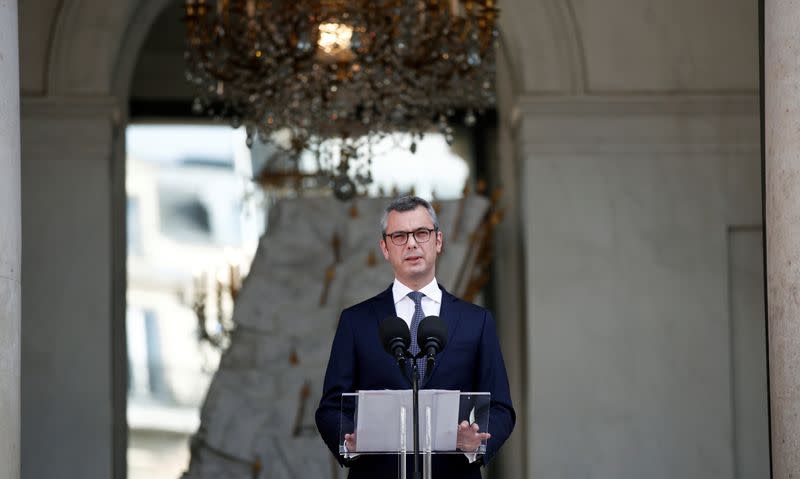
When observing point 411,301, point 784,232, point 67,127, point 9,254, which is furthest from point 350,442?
point 67,127

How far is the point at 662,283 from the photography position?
31.8 ft

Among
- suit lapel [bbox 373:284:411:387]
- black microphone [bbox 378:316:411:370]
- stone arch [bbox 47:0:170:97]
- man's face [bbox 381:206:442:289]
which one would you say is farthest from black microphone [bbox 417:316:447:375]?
stone arch [bbox 47:0:170:97]

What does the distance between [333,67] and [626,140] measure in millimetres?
1958

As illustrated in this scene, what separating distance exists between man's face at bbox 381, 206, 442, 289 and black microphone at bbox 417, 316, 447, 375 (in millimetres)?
346

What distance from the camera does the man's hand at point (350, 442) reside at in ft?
16.7

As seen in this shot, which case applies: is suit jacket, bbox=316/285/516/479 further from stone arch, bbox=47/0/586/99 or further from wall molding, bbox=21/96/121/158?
stone arch, bbox=47/0/586/99

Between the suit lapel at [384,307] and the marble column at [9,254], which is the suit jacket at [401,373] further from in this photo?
the marble column at [9,254]

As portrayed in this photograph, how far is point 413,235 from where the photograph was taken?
206 inches

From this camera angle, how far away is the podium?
498cm

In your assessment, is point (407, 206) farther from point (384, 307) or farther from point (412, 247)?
point (384, 307)

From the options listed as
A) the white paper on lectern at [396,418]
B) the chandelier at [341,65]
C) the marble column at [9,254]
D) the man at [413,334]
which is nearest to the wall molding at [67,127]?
the chandelier at [341,65]

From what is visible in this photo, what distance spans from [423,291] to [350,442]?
0.61 m

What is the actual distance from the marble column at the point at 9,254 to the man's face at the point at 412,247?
1.57 m

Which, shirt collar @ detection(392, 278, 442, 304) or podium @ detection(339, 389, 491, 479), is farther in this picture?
shirt collar @ detection(392, 278, 442, 304)
